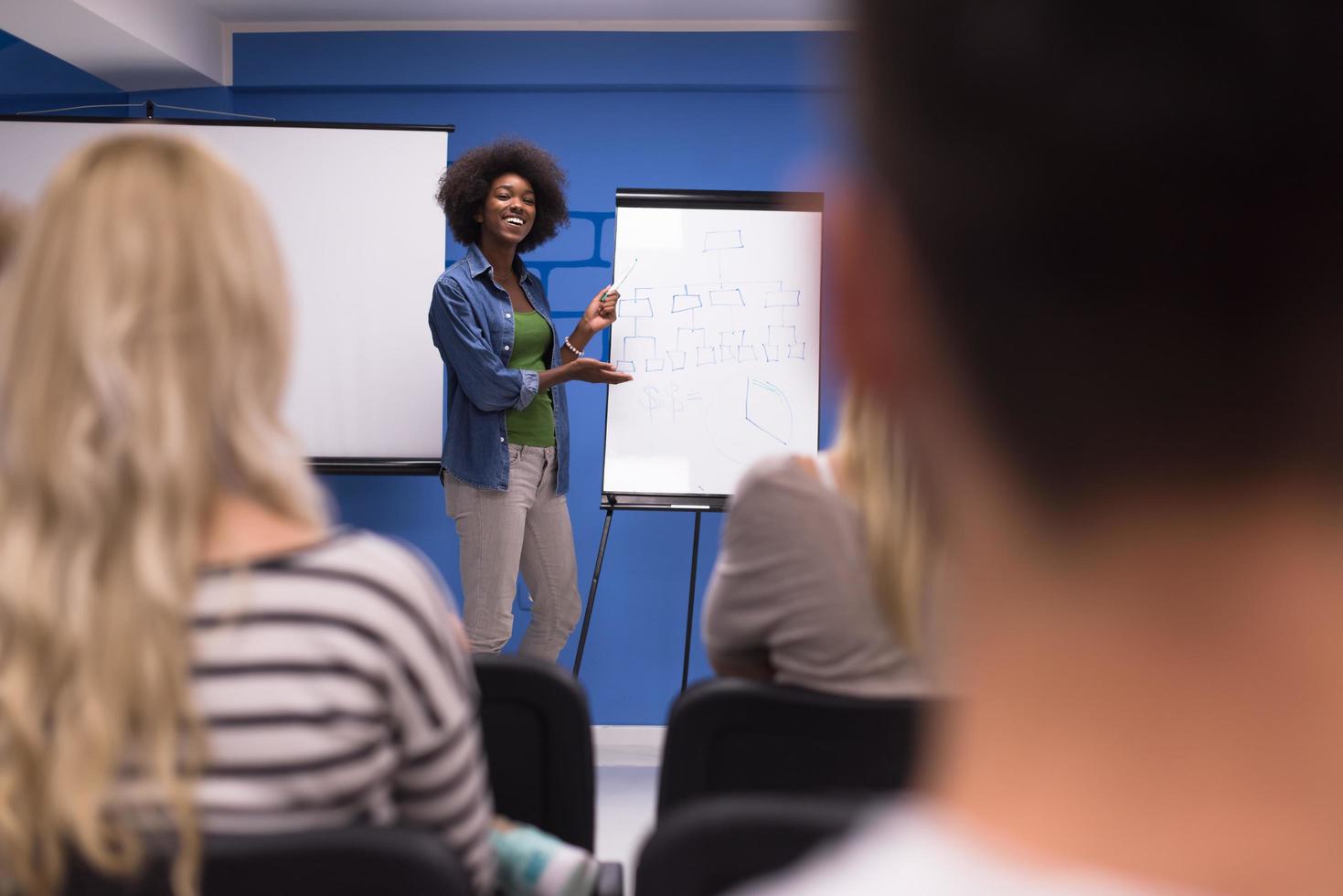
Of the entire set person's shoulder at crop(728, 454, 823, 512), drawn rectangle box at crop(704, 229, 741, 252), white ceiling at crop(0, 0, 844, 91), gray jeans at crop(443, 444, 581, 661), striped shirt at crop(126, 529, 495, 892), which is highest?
white ceiling at crop(0, 0, 844, 91)

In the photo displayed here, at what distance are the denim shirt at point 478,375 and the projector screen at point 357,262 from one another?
1.22 feet

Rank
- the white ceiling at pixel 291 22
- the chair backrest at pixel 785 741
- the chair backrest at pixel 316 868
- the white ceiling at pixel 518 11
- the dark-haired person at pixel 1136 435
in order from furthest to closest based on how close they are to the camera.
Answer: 1. the white ceiling at pixel 518 11
2. the white ceiling at pixel 291 22
3. the chair backrest at pixel 785 741
4. the chair backrest at pixel 316 868
5. the dark-haired person at pixel 1136 435

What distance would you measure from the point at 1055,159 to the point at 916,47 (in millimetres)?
36

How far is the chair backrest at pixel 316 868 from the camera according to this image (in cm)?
78

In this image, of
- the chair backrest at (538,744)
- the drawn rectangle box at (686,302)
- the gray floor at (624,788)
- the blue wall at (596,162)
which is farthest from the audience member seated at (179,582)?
the blue wall at (596,162)

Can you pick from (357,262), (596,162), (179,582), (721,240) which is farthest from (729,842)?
(596,162)

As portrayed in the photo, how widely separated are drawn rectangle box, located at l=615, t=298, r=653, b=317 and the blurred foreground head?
361 centimetres

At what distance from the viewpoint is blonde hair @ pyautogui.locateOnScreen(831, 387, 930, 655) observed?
1.30 meters

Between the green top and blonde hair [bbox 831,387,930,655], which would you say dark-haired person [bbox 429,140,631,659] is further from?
blonde hair [bbox 831,387,930,655]

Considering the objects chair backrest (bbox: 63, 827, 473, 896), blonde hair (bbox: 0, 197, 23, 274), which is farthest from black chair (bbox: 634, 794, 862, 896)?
blonde hair (bbox: 0, 197, 23, 274)

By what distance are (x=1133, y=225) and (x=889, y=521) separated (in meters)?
1.14

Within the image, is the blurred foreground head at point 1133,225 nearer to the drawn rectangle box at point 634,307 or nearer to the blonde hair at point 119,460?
the blonde hair at point 119,460

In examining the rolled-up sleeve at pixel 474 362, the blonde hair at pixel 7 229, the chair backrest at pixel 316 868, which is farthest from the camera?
the rolled-up sleeve at pixel 474 362

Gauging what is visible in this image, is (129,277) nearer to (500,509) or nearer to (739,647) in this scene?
(739,647)
